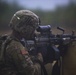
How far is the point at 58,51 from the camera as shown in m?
3.44

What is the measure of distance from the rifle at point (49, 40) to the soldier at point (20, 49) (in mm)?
393

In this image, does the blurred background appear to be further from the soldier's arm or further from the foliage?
the soldier's arm

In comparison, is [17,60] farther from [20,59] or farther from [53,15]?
[53,15]

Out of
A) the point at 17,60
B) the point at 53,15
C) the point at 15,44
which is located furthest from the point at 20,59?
the point at 53,15

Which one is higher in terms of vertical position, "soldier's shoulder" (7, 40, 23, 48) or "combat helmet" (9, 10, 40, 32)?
"combat helmet" (9, 10, 40, 32)

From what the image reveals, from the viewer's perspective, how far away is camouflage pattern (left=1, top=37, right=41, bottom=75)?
2.88 meters

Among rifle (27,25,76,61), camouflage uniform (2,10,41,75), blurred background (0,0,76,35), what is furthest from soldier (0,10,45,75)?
blurred background (0,0,76,35)

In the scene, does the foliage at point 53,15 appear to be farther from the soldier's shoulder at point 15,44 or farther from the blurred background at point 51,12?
the soldier's shoulder at point 15,44

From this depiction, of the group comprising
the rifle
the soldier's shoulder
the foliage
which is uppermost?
the soldier's shoulder

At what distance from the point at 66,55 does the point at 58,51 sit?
19 centimetres

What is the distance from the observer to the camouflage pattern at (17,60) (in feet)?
9.46

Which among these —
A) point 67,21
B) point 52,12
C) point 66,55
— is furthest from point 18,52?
point 52,12

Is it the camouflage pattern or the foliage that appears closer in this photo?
the camouflage pattern

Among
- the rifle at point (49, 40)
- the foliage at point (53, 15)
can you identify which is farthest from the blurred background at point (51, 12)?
the rifle at point (49, 40)
